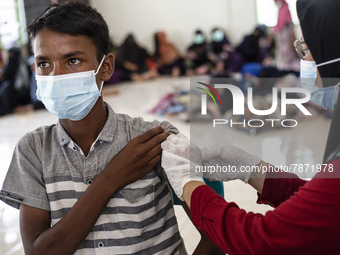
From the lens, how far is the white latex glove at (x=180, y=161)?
1.37 metres

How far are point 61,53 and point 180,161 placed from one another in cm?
56

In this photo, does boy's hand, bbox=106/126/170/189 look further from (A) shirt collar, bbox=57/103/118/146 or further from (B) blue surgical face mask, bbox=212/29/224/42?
(B) blue surgical face mask, bbox=212/29/224/42

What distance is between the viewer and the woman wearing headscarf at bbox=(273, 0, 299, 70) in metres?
6.86

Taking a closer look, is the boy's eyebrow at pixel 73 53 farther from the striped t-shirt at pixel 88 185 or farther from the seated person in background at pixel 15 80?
the seated person in background at pixel 15 80

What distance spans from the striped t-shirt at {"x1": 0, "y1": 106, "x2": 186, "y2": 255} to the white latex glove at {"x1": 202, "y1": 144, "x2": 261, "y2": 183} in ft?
0.63

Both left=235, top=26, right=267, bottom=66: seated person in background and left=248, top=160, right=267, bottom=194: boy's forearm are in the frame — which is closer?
left=248, top=160, right=267, bottom=194: boy's forearm

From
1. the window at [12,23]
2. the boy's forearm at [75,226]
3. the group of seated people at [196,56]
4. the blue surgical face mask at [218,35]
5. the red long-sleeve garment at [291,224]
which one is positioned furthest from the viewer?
the blue surgical face mask at [218,35]

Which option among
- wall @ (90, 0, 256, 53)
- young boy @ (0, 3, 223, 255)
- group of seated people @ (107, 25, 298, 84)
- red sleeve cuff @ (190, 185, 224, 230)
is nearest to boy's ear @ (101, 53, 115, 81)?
young boy @ (0, 3, 223, 255)

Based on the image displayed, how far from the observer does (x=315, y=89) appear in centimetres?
166

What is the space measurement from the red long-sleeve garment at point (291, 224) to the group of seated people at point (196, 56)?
7.52 metres

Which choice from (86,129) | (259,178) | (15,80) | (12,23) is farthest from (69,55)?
(12,23)

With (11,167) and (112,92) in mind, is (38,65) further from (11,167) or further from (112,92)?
(112,92)

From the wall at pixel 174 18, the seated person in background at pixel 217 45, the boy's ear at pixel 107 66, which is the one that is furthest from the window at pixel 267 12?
the boy's ear at pixel 107 66

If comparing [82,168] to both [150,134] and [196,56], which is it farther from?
[196,56]
